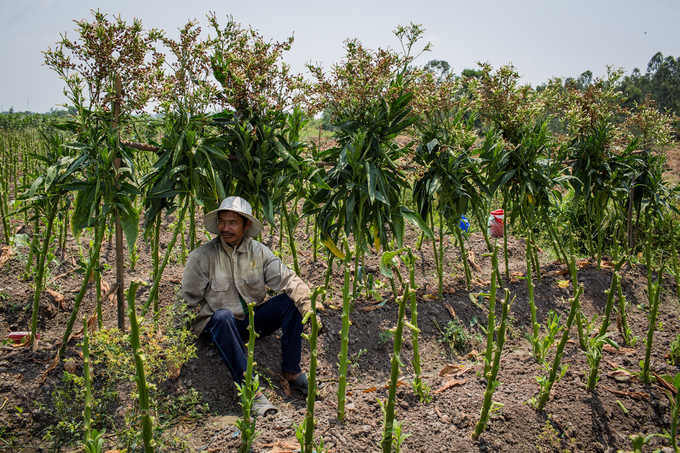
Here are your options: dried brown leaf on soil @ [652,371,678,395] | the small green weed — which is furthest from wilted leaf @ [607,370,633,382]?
the small green weed

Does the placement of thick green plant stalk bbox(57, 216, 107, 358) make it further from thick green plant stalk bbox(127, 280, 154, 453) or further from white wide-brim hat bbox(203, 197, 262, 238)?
thick green plant stalk bbox(127, 280, 154, 453)

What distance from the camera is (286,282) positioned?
299cm

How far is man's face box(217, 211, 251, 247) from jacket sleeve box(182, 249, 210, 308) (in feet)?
0.70

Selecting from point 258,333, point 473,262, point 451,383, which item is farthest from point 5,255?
point 473,262

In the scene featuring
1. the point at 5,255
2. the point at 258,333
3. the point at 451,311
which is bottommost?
the point at 451,311

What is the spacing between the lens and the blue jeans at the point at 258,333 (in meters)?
2.66

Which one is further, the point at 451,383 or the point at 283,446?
the point at 451,383

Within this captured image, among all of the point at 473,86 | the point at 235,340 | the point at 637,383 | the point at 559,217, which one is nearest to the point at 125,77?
the point at 235,340

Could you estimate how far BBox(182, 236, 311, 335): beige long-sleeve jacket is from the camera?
290cm

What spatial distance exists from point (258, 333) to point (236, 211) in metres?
0.81

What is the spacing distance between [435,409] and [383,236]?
4.04ft

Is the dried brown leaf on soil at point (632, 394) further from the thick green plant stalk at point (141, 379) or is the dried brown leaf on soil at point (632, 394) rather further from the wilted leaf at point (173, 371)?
the wilted leaf at point (173, 371)

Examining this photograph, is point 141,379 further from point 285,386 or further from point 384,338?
point 384,338

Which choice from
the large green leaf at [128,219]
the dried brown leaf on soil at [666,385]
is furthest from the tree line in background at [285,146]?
the dried brown leaf on soil at [666,385]
